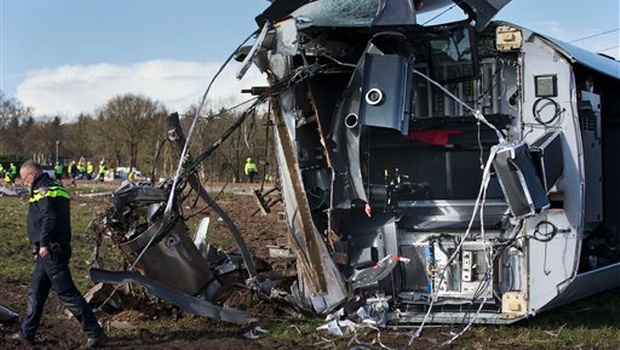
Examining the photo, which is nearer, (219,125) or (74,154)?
(219,125)

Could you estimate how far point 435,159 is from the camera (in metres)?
8.05

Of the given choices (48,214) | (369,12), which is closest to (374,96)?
(369,12)

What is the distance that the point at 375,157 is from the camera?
8.16 metres

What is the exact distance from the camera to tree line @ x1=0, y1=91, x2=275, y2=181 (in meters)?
7.43

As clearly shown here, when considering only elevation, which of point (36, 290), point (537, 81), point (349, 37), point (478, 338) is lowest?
Result: point (478, 338)

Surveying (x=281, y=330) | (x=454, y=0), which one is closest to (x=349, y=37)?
(x=454, y=0)

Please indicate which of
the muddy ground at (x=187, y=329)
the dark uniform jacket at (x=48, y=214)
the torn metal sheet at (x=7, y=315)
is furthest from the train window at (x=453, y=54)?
the torn metal sheet at (x=7, y=315)

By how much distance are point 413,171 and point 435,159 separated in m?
0.25

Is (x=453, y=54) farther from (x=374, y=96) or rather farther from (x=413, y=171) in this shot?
(x=413, y=171)

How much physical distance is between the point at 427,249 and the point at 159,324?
269 cm

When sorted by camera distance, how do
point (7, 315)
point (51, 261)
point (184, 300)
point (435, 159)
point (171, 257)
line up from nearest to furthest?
1. point (51, 261)
2. point (184, 300)
3. point (171, 257)
4. point (7, 315)
5. point (435, 159)

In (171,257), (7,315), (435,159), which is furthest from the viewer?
(435,159)

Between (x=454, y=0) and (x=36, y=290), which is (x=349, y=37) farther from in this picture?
(x=36, y=290)

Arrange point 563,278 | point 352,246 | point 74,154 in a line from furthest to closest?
point 74,154
point 352,246
point 563,278
